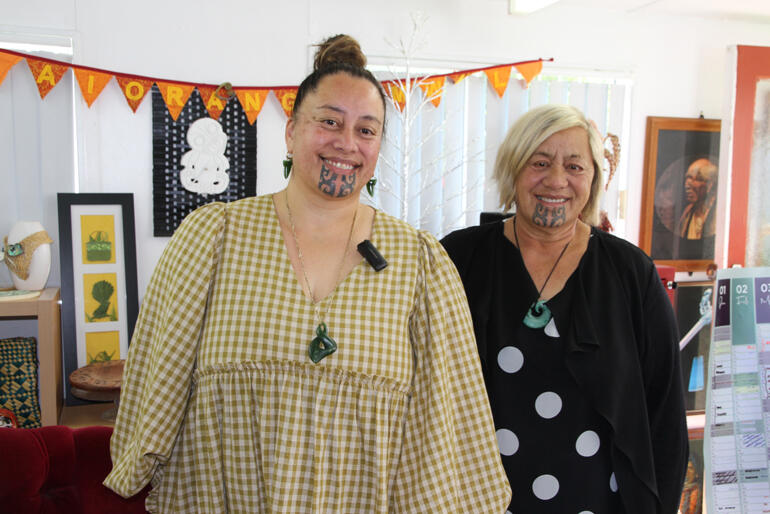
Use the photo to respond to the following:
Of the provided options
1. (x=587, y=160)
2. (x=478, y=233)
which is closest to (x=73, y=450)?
(x=478, y=233)

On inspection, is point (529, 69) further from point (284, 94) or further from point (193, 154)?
point (193, 154)

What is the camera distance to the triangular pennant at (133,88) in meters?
2.66

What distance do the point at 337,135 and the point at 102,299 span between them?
1.97m

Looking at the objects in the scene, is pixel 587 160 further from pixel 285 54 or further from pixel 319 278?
pixel 285 54

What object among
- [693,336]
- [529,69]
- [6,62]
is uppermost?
[529,69]

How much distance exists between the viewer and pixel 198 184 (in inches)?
111

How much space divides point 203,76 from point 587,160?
2.09 metres

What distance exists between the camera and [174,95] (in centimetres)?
273

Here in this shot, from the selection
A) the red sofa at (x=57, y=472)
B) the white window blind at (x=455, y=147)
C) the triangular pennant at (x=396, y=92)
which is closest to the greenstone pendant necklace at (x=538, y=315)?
the red sofa at (x=57, y=472)

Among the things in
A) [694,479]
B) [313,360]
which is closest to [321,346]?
[313,360]

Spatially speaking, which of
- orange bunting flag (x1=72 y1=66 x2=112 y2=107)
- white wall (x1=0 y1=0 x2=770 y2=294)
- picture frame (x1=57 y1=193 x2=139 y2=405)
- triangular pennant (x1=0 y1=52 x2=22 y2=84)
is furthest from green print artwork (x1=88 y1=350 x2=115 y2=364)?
triangular pennant (x1=0 y1=52 x2=22 y2=84)

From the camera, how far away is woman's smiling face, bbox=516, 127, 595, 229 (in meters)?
1.30

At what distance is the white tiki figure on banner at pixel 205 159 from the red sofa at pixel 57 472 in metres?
1.65

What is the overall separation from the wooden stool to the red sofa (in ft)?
2.69
